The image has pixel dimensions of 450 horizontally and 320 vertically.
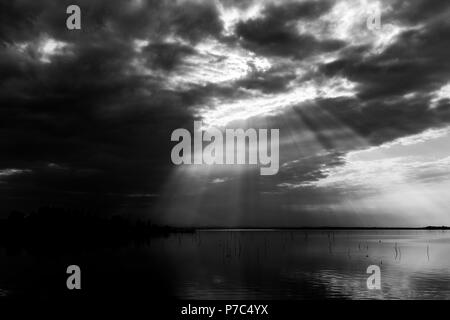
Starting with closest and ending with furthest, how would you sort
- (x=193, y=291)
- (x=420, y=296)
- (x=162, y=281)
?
(x=420, y=296) < (x=193, y=291) < (x=162, y=281)

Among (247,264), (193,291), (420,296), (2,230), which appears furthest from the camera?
(2,230)

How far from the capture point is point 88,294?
44.0 m

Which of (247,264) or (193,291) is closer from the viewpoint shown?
(193,291)

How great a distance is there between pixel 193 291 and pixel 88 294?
12.0m

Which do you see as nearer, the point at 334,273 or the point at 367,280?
the point at 367,280
